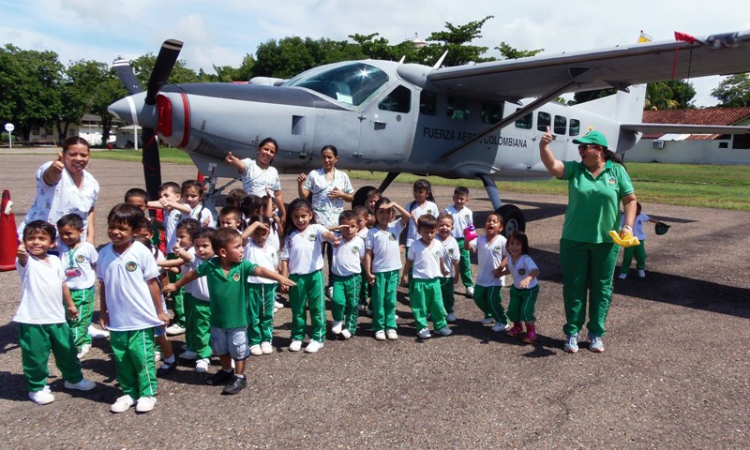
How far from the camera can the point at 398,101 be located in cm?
878

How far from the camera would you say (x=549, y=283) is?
23.0 feet

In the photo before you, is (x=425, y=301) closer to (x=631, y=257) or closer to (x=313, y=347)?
(x=313, y=347)

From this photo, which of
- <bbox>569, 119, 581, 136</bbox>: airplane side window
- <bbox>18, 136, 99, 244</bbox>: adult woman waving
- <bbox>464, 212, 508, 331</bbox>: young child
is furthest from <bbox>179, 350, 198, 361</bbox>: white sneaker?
<bbox>569, 119, 581, 136</bbox>: airplane side window

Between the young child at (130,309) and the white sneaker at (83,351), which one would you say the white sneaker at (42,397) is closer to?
the young child at (130,309)

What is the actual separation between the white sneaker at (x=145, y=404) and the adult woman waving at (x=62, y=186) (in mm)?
1714

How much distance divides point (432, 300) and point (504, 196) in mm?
13939

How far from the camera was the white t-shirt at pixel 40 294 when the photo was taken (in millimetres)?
3516

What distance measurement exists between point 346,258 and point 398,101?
466cm

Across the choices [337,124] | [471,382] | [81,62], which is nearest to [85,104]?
[81,62]

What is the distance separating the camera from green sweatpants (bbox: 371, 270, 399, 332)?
4.86m

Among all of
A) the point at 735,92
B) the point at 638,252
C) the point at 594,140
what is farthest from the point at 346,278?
the point at 735,92

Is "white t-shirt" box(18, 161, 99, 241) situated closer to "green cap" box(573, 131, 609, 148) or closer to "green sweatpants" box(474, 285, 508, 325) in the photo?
→ "green sweatpants" box(474, 285, 508, 325)

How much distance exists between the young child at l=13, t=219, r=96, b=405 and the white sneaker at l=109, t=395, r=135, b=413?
416 mm

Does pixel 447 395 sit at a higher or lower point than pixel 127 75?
lower
